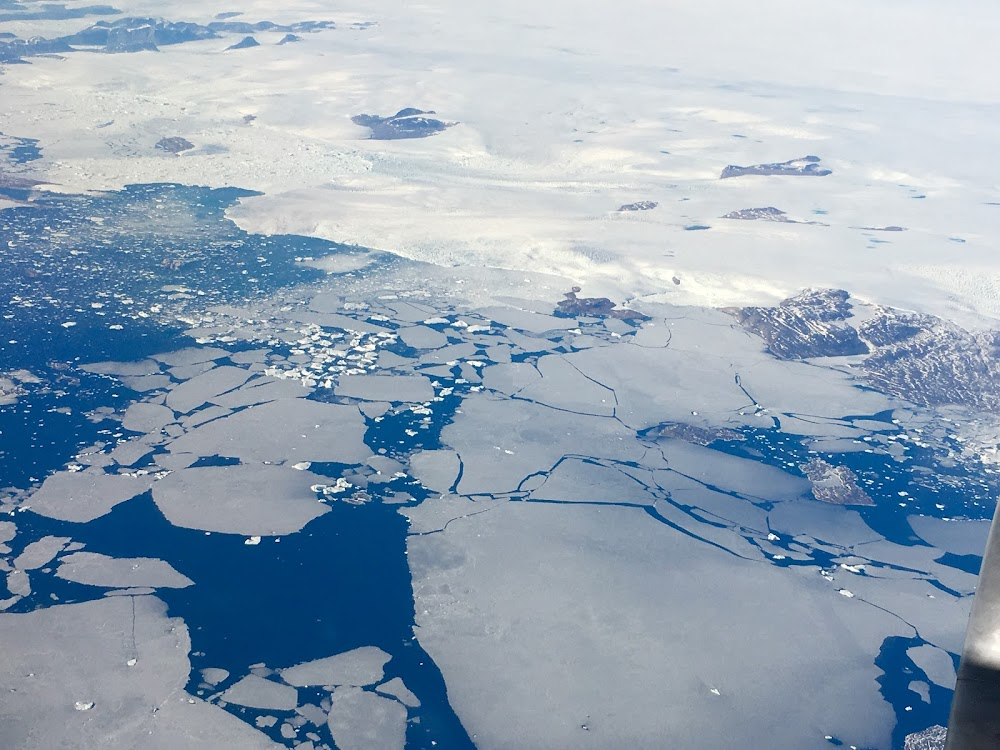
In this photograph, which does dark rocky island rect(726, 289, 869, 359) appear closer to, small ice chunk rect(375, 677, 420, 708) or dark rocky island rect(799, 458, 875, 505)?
dark rocky island rect(799, 458, 875, 505)

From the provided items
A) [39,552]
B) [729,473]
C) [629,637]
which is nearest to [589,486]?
[729,473]

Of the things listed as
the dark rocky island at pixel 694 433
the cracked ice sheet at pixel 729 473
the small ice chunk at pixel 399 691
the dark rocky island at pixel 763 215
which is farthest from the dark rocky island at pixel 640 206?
the small ice chunk at pixel 399 691

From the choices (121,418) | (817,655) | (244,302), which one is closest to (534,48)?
(244,302)

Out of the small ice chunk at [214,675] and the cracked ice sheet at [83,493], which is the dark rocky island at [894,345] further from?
the small ice chunk at [214,675]

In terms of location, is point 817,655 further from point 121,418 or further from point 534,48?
point 534,48

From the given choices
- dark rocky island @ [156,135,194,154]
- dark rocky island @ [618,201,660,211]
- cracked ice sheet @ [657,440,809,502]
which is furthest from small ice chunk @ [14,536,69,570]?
dark rocky island @ [156,135,194,154]

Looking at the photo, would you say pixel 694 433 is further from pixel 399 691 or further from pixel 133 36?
pixel 133 36
